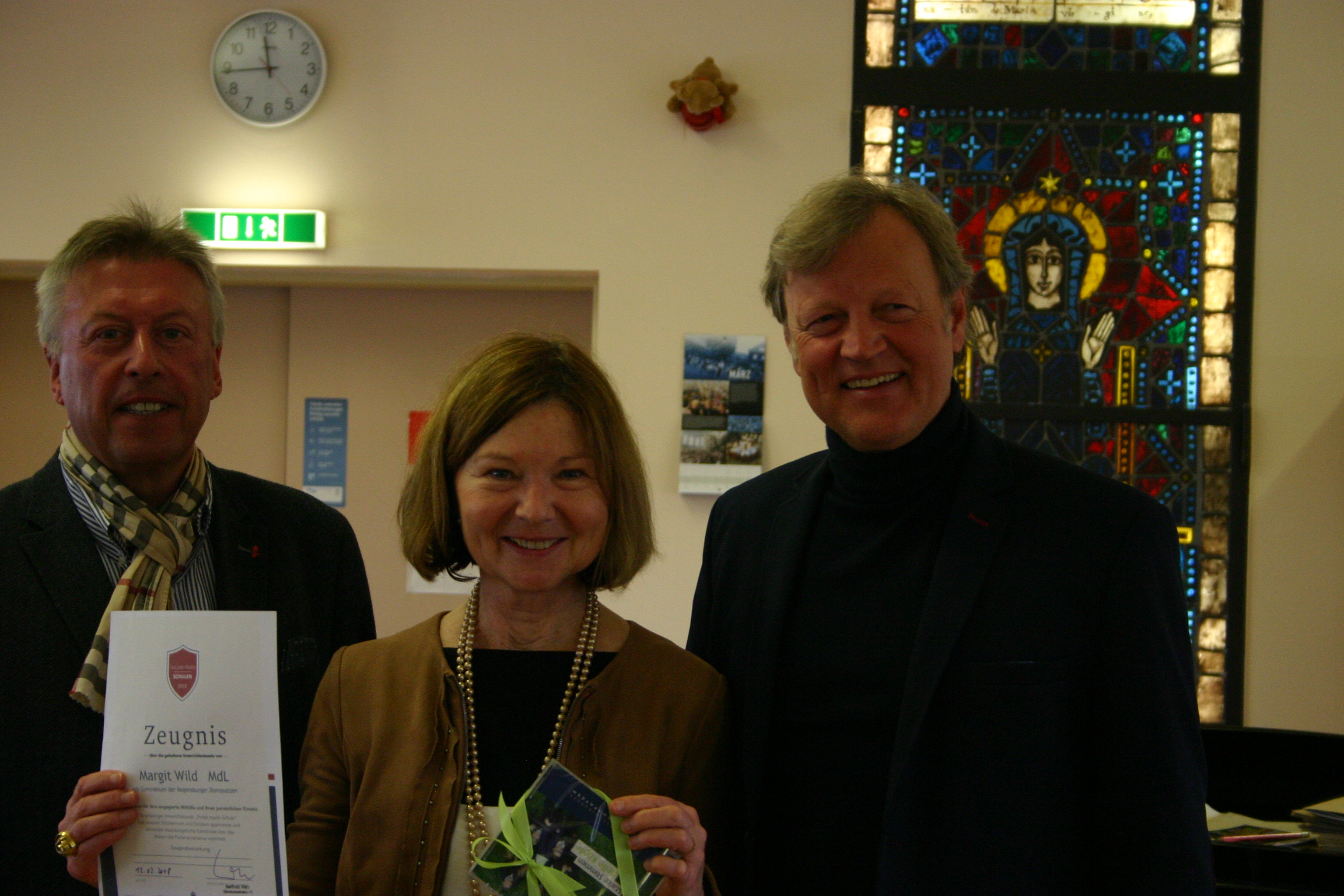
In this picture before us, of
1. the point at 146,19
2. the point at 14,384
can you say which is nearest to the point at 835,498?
the point at 146,19

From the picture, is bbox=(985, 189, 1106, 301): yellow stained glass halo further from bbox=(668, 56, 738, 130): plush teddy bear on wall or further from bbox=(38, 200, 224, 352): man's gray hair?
bbox=(38, 200, 224, 352): man's gray hair

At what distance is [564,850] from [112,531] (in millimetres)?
984

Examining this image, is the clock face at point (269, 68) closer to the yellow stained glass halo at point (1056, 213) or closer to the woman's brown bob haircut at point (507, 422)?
the yellow stained glass halo at point (1056, 213)

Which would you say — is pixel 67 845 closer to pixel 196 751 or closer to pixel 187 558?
pixel 196 751

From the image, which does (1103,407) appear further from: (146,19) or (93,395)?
(146,19)

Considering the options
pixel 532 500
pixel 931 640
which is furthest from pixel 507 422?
pixel 931 640

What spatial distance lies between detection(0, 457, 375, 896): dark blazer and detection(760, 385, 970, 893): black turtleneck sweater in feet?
2.74

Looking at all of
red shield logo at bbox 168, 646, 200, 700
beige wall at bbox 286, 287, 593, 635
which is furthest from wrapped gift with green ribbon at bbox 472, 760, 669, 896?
beige wall at bbox 286, 287, 593, 635

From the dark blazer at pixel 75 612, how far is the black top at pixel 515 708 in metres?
0.44

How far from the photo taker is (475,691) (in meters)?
1.52

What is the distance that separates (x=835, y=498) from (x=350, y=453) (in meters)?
3.18

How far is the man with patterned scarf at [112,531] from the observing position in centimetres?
162

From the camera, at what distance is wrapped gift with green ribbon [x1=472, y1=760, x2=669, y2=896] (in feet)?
4.05

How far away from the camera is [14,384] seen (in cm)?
457
